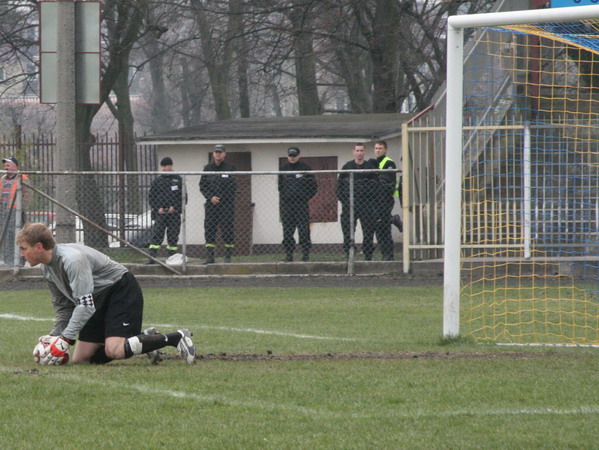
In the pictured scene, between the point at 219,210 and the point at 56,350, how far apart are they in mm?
9451

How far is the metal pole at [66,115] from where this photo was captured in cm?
1612

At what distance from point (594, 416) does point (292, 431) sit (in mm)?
1756

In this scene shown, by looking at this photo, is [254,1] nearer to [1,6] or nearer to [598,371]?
[1,6]

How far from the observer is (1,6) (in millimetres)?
28922

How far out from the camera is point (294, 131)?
78.0 feet

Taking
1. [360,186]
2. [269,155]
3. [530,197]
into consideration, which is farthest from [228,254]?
[269,155]

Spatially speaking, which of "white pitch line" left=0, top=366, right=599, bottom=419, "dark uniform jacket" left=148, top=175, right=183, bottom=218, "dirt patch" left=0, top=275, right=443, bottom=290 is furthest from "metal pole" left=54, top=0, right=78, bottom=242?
"white pitch line" left=0, top=366, right=599, bottom=419

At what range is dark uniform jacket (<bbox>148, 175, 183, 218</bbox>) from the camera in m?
17.3

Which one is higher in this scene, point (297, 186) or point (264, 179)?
point (264, 179)

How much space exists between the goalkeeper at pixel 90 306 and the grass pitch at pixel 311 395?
18cm

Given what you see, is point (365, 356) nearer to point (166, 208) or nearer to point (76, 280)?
point (76, 280)

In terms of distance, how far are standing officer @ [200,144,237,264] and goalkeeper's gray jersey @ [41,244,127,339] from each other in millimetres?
8894

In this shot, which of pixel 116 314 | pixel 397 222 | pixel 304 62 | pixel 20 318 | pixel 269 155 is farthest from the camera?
pixel 304 62

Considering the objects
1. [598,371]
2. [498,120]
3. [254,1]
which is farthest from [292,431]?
[254,1]
